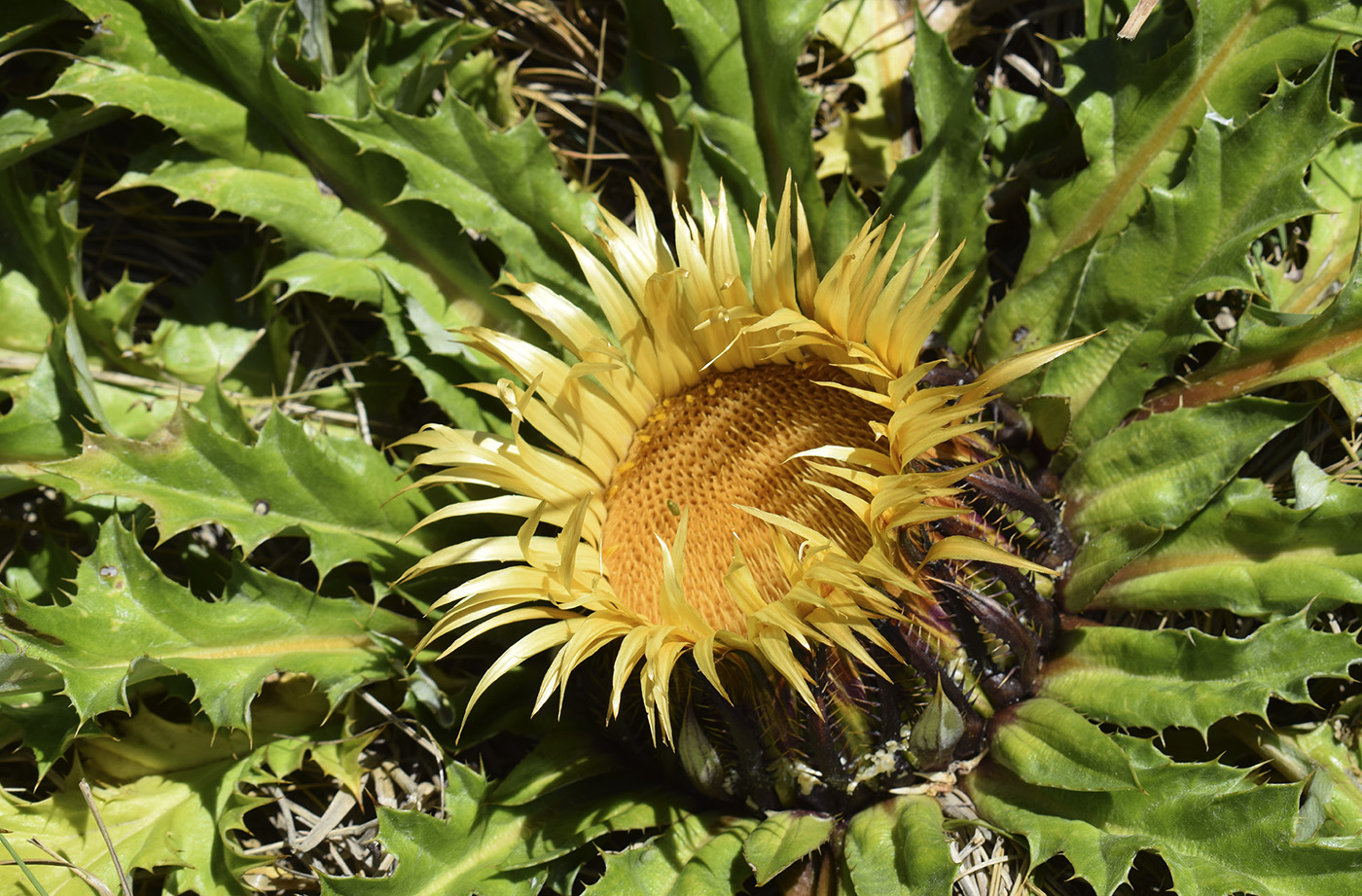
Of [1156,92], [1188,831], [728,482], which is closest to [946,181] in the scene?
[1156,92]

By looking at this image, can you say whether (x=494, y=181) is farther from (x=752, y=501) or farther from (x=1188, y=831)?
(x=1188, y=831)

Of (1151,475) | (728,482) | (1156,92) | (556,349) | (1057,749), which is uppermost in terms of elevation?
(1156,92)

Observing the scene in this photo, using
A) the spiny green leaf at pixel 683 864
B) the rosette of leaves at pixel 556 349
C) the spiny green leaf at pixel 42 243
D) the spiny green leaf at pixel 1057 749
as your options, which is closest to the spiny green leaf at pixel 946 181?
the rosette of leaves at pixel 556 349

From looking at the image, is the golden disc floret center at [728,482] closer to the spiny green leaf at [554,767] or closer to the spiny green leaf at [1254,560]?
the spiny green leaf at [554,767]

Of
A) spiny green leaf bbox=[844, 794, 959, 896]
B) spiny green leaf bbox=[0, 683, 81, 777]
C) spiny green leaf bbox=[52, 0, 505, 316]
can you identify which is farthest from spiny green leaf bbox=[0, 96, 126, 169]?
spiny green leaf bbox=[844, 794, 959, 896]

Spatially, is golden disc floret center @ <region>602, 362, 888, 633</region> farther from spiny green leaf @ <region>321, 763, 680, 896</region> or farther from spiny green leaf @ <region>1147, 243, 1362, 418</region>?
spiny green leaf @ <region>1147, 243, 1362, 418</region>

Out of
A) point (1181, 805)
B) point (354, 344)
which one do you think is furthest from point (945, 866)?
point (354, 344)

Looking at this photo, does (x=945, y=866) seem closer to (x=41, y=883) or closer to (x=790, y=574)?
(x=790, y=574)
